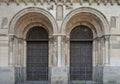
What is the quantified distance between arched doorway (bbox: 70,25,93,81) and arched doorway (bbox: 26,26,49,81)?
1.43 meters

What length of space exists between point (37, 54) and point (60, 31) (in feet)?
6.94

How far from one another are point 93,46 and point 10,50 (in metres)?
4.42

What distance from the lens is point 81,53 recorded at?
1570 centimetres

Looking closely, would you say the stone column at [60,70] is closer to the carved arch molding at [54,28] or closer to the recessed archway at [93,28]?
the carved arch molding at [54,28]

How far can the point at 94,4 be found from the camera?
14.6m

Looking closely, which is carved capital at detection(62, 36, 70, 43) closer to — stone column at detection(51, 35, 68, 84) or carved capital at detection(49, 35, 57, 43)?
stone column at detection(51, 35, 68, 84)

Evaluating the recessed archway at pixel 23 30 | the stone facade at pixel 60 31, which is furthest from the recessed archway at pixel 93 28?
the recessed archway at pixel 23 30

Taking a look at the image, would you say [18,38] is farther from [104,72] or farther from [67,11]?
[104,72]

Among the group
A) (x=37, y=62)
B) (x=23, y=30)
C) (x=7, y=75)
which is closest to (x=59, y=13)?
(x=23, y=30)

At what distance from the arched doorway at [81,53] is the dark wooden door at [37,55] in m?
1.46

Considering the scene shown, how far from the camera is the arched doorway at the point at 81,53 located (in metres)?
15.6

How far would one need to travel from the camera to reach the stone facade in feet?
46.8

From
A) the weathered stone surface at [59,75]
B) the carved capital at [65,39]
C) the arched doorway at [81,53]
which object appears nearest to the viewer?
the weathered stone surface at [59,75]

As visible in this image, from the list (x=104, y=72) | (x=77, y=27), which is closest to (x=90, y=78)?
(x=104, y=72)
